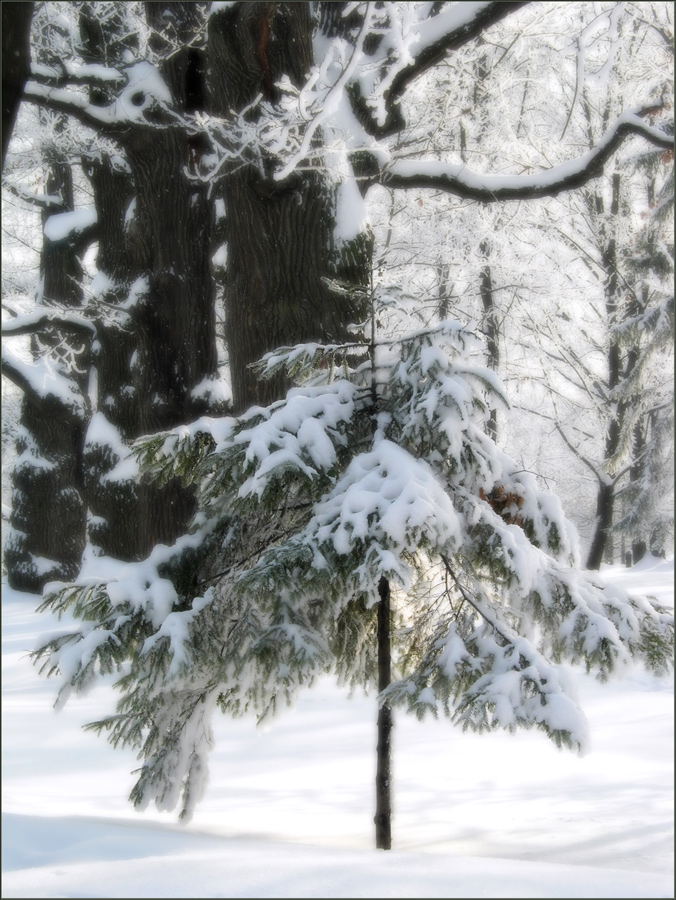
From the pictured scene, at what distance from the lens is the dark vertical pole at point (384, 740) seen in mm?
3072

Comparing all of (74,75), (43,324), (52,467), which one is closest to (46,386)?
(52,467)

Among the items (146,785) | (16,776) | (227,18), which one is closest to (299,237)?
(227,18)

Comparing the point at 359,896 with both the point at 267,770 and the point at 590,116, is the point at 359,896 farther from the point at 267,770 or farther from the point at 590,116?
the point at 590,116

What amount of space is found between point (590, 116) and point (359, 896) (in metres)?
9.98

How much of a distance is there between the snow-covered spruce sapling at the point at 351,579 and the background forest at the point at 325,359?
1 cm

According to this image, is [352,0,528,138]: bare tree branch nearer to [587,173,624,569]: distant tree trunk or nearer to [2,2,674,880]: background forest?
[2,2,674,880]: background forest

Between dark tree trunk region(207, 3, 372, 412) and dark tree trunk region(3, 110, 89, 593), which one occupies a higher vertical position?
dark tree trunk region(207, 3, 372, 412)

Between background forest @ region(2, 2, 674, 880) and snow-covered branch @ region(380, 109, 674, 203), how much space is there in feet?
0.06

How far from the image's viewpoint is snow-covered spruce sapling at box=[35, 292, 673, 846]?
2.60 m

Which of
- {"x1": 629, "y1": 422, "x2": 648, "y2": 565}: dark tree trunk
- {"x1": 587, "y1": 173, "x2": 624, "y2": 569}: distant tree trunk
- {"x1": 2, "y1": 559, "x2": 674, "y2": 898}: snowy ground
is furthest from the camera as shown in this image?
{"x1": 587, "y1": 173, "x2": 624, "y2": 569}: distant tree trunk

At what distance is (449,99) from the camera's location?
18.7 feet

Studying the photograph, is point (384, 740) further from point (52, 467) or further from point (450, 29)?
point (52, 467)

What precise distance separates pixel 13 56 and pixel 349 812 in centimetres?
393

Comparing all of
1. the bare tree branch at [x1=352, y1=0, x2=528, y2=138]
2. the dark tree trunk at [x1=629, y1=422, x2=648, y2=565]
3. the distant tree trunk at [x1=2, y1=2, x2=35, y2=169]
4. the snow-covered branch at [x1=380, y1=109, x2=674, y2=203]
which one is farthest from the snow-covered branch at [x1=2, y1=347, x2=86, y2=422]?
the dark tree trunk at [x1=629, y1=422, x2=648, y2=565]
